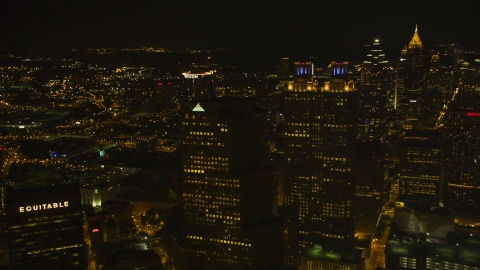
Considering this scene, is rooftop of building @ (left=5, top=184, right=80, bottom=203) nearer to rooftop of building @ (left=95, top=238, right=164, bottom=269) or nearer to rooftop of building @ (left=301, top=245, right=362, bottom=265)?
rooftop of building @ (left=95, top=238, right=164, bottom=269)

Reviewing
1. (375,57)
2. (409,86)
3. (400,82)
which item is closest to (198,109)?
(375,57)

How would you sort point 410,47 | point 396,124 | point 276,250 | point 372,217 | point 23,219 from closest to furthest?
point 23,219, point 276,250, point 372,217, point 410,47, point 396,124

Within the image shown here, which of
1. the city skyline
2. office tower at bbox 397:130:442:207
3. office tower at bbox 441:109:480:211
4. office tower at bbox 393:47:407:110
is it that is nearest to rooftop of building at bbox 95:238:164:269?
the city skyline

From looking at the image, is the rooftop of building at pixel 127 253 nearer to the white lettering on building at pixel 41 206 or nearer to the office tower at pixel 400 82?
the white lettering on building at pixel 41 206

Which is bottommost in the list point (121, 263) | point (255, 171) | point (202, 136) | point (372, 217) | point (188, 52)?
point (372, 217)

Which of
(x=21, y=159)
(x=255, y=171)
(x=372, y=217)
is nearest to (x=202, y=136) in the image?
(x=255, y=171)

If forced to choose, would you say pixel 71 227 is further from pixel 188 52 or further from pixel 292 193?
pixel 188 52
